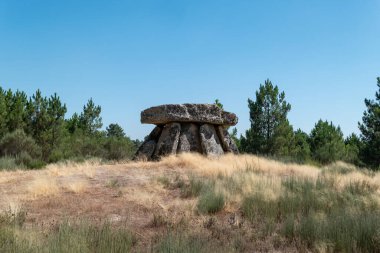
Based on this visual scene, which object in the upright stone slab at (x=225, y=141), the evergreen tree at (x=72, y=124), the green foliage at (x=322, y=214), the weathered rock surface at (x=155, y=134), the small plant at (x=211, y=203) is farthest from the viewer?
the evergreen tree at (x=72, y=124)

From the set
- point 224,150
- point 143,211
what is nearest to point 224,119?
point 224,150

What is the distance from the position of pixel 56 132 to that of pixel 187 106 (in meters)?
10.3

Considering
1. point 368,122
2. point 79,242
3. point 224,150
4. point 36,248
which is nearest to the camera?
point 36,248

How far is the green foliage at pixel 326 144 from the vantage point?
2169 cm

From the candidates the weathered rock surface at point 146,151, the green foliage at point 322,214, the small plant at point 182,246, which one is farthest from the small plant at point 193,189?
the weathered rock surface at point 146,151

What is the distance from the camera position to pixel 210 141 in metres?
15.6

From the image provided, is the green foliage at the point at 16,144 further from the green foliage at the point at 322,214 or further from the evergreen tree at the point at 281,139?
the green foliage at the point at 322,214

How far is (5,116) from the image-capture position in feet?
72.6

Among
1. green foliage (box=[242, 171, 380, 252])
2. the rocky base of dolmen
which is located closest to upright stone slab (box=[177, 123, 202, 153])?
the rocky base of dolmen

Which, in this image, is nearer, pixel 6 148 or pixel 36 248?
pixel 36 248

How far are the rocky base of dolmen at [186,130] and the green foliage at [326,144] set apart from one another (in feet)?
23.1

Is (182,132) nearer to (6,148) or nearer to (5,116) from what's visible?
(6,148)

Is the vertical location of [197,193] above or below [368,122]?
below

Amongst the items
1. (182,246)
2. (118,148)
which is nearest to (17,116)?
(118,148)
